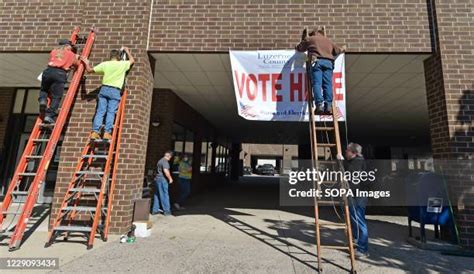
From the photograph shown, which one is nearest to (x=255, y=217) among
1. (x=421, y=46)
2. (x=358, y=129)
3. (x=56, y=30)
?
(x=421, y=46)

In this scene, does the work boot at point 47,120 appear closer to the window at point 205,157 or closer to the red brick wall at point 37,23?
the red brick wall at point 37,23

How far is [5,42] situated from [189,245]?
230 inches

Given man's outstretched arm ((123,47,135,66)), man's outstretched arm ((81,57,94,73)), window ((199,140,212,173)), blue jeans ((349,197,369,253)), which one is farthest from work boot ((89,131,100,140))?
window ((199,140,212,173))

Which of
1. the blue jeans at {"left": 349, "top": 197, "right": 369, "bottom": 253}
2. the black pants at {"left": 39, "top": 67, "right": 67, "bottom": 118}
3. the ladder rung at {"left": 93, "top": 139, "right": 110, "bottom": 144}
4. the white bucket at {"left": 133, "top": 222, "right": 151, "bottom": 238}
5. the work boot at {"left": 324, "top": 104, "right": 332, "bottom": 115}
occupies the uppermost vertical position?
the black pants at {"left": 39, "top": 67, "right": 67, "bottom": 118}

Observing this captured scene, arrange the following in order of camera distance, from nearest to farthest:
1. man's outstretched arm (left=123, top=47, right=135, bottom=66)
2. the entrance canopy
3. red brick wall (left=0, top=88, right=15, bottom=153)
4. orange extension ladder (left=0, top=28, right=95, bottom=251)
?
1. orange extension ladder (left=0, top=28, right=95, bottom=251)
2. man's outstretched arm (left=123, top=47, right=135, bottom=66)
3. the entrance canopy
4. red brick wall (left=0, top=88, right=15, bottom=153)

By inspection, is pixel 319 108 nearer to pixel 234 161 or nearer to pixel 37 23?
pixel 37 23

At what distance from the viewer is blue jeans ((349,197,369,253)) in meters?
4.54

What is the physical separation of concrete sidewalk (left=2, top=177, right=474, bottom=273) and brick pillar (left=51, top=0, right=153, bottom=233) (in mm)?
905

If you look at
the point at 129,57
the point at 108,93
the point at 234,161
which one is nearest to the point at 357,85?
the point at 129,57

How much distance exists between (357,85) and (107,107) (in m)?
6.38

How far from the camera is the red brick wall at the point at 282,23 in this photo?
18.7ft

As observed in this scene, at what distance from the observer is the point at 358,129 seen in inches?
616

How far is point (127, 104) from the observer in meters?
5.60

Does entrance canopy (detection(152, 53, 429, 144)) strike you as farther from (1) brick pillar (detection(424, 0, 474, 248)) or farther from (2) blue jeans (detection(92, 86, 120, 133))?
(2) blue jeans (detection(92, 86, 120, 133))
